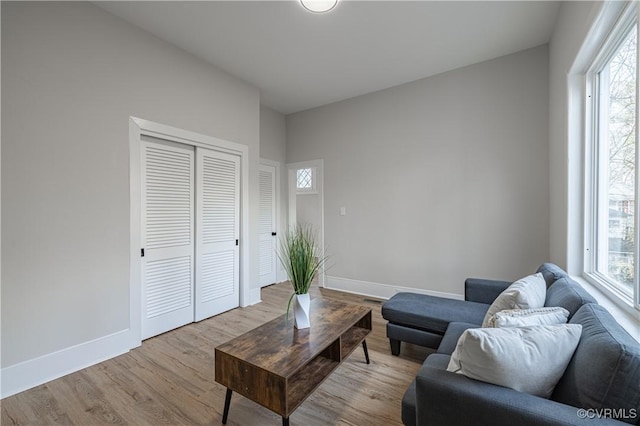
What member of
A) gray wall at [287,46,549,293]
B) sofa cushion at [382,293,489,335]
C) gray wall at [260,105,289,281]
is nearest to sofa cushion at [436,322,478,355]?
sofa cushion at [382,293,489,335]

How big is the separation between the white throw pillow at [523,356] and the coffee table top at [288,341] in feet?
2.74

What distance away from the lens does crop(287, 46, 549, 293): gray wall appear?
2.92 metres

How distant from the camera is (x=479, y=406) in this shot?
0.91 metres

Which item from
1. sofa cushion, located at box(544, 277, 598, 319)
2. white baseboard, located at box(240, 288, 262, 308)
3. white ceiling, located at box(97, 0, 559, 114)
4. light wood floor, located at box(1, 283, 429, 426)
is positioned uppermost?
white ceiling, located at box(97, 0, 559, 114)

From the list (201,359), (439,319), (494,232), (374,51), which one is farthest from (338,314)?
(374,51)

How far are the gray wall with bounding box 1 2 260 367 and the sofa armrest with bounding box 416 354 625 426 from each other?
2.60 metres

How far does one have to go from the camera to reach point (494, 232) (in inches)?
122

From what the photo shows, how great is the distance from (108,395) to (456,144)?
4.07 meters

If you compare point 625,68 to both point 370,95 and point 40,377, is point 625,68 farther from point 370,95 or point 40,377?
point 40,377

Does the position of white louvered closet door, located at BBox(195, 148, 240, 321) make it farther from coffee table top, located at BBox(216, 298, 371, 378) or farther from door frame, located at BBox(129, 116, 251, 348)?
coffee table top, located at BBox(216, 298, 371, 378)

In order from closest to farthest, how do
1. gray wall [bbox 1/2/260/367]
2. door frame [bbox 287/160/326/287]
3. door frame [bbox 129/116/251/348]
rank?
gray wall [bbox 1/2/260/367], door frame [bbox 129/116/251/348], door frame [bbox 287/160/326/287]

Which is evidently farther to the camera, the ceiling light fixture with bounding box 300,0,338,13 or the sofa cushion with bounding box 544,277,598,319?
the ceiling light fixture with bounding box 300,0,338,13

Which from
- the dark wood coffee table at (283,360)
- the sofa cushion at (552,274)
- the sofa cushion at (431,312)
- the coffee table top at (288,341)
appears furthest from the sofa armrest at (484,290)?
the dark wood coffee table at (283,360)

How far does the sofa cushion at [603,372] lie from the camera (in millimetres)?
790
